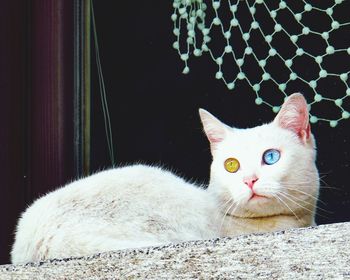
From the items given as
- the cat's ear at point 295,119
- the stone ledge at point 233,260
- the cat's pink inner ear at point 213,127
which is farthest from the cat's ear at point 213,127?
the stone ledge at point 233,260

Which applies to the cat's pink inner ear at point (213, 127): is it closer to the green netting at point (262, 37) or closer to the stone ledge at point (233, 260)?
the green netting at point (262, 37)

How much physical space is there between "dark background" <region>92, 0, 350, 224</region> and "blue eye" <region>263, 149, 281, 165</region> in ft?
1.04

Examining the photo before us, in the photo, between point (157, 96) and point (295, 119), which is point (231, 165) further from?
point (157, 96)

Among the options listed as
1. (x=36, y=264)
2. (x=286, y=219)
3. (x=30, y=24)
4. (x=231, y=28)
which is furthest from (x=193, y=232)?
(x=30, y=24)

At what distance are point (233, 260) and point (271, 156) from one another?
0.43 meters

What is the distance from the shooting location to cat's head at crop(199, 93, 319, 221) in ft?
4.43

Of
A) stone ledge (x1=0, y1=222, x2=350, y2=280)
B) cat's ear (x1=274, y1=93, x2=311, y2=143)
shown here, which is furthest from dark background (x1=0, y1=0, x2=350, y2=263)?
stone ledge (x1=0, y1=222, x2=350, y2=280)

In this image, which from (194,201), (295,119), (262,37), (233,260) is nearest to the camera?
(233,260)

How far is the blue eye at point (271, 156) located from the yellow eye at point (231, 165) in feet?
0.18

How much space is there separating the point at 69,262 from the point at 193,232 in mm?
298

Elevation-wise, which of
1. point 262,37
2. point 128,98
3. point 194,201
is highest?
point 262,37

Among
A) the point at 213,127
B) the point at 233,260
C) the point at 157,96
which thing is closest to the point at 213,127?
the point at 213,127

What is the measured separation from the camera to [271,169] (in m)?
1.36

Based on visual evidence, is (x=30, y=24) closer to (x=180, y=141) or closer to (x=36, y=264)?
(x=180, y=141)
